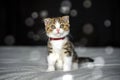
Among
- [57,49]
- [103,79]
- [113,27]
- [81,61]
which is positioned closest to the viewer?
[103,79]

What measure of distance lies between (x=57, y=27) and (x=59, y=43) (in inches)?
4.7

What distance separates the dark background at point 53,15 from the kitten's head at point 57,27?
3404mm

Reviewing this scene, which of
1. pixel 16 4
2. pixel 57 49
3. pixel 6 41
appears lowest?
pixel 6 41

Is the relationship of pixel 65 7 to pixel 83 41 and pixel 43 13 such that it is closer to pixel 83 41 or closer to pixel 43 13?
pixel 43 13

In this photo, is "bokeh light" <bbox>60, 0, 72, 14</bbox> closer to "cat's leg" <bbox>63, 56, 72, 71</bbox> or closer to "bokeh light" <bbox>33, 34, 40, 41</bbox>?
"bokeh light" <bbox>33, 34, 40, 41</bbox>

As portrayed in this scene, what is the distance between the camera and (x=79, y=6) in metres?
5.39

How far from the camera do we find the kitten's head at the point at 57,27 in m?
1.94

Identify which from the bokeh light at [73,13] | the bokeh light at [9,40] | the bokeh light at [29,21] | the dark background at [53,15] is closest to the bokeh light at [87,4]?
the dark background at [53,15]

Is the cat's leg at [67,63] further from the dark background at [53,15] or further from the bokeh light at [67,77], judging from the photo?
the dark background at [53,15]

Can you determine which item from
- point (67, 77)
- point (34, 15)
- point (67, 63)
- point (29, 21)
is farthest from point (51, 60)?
point (29, 21)

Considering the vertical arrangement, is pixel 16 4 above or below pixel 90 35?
above

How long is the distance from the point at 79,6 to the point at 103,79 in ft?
12.2

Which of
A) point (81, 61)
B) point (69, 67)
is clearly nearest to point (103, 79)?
point (69, 67)

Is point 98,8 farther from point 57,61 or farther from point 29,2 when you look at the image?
point 57,61
